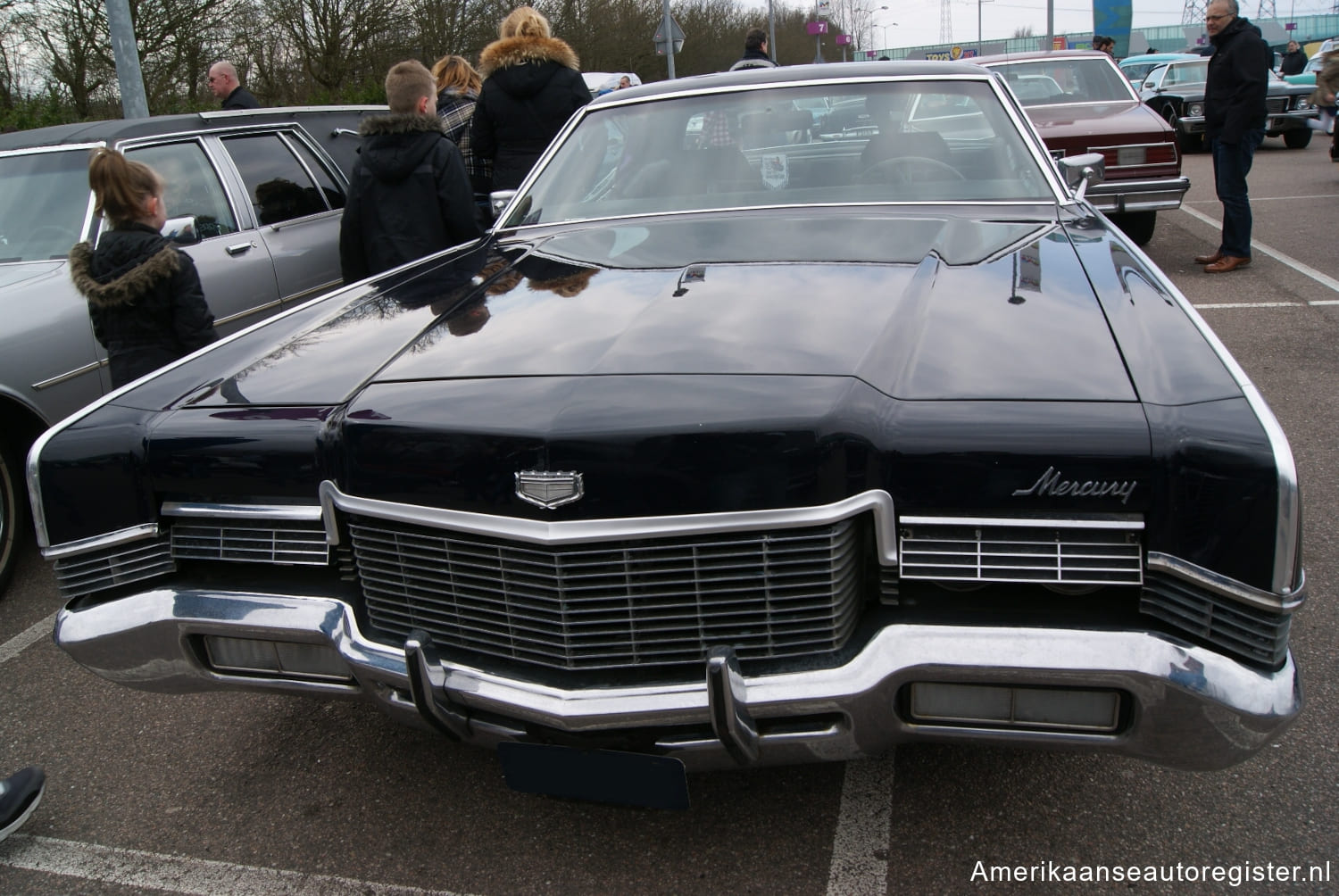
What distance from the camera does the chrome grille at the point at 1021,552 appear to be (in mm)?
1797

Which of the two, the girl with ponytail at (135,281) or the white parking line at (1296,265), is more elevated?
the girl with ponytail at (135,281)

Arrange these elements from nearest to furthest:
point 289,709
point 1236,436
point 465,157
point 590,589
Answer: point 1236,436
point 590,589
point 289,709
point 465,157

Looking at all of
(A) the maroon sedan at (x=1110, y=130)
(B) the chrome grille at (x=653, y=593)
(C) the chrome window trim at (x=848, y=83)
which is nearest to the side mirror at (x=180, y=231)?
(C) the chrome window trim at (x=848, y=83)

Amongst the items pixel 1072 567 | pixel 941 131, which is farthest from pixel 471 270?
pixel 1072 567

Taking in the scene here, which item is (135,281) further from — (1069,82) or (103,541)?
(1069,82)

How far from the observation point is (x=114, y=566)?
2285 mm

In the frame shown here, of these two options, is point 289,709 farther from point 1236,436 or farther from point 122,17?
point 122,17

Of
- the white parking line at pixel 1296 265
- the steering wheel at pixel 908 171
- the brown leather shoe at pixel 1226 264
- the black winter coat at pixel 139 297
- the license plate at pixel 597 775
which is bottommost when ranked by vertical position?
the white parking line at pixel 1296 265

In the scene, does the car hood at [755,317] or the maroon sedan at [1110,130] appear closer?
the car hood at [755,317]

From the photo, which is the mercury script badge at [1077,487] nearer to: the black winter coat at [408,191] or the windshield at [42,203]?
the black winter coat at [408,191]

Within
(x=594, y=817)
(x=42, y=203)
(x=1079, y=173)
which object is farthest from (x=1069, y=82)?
(x=594, y=817)

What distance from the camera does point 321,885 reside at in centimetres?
223

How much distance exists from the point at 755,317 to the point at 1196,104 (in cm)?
1857

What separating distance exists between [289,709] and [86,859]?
2.14 ft
